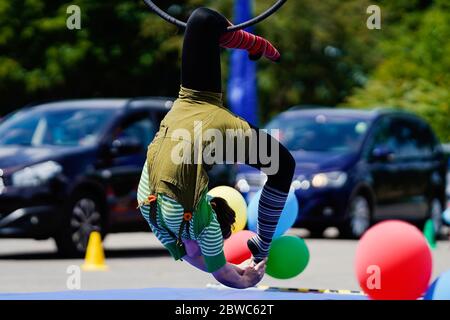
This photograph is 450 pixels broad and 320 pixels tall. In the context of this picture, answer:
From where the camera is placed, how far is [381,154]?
16969 millimetres

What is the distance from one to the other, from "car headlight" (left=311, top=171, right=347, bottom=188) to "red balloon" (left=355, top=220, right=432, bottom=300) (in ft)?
31.1

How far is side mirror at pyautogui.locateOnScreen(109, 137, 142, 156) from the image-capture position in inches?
540

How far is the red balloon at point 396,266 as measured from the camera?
659 cm

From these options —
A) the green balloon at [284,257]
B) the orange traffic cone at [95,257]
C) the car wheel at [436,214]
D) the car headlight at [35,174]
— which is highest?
the green balloon at [284,257]

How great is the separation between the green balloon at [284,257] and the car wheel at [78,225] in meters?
5.84

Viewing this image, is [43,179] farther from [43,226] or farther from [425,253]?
[425,253]

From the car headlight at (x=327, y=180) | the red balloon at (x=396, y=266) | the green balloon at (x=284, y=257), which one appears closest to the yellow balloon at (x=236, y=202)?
the green balloon at (x=284, y=257)

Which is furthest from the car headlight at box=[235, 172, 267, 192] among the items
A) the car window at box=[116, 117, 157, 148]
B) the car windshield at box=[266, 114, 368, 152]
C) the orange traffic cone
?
the orange traffic cone

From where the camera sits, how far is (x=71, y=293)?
25.4 ft

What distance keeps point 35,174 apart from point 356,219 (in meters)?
5.30

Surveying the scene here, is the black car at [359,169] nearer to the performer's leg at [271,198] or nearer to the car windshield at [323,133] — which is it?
the car windshield at [323,133]

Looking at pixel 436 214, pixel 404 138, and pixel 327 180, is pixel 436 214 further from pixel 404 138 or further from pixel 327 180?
pixel 327 180

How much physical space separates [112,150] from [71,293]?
604 cm

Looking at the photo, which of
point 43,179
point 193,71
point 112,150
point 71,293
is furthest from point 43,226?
point 193,71
